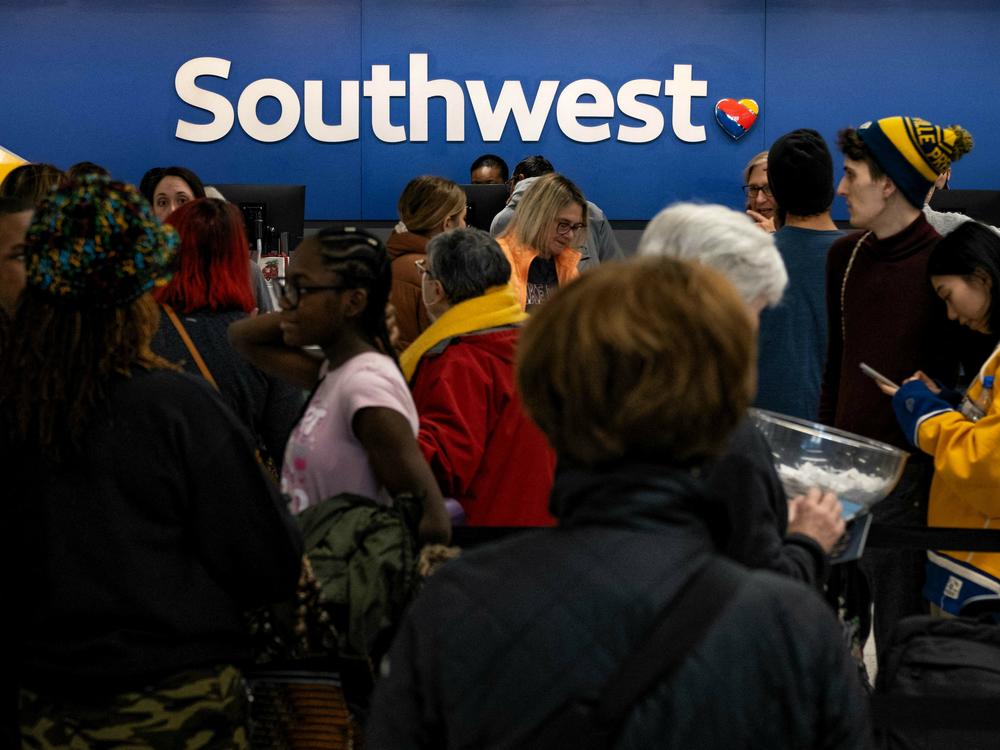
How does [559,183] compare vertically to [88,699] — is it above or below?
above

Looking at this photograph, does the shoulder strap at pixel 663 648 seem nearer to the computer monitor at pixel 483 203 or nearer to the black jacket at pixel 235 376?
the black jacket at pixel 235 376

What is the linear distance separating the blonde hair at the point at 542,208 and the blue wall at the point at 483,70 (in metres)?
4.34

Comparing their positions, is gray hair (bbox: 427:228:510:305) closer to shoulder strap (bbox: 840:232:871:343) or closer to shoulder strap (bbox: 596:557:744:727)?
shoulder strap (bbox: 840:232:871:343)

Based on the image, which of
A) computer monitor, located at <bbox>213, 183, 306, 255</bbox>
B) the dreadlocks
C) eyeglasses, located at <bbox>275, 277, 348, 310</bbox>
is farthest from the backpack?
computer monitor, located at <bbox>213, 183, 306, 255</bbox>

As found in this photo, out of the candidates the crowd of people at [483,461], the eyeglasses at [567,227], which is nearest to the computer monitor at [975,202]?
the eyeglasses at [567,227]

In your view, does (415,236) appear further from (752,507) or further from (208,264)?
(752,507)

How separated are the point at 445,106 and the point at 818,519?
731cm

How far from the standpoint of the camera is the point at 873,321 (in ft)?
9.71

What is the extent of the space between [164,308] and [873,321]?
1.61 metres

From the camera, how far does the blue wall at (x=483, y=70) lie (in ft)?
28.2

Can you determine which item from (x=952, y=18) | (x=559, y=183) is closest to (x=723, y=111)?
(x=952, y=18)

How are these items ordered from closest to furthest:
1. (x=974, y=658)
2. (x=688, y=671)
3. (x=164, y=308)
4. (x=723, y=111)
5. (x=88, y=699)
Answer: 1. (x=688, y=671)
2. (x=88, y=699)
3. (x=974, y=658)
4. (x=164, y=308)
5. (x=723, y=111)

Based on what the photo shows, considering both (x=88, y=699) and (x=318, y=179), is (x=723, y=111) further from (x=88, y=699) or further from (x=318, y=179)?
(x=88, y=699)

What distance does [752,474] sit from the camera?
1.49m
